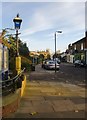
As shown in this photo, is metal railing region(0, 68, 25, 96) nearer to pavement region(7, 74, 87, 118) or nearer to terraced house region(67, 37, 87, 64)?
pavement region(7, 74, 87, 118)

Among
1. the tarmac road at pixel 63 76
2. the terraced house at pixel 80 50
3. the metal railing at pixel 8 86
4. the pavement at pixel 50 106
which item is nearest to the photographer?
the pavement at pixel 50 106

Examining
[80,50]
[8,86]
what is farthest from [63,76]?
[80,50]

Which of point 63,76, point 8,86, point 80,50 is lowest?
point 63,76

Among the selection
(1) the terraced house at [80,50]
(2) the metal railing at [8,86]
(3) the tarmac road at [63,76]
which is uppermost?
(1) the terraced house at [80,50]

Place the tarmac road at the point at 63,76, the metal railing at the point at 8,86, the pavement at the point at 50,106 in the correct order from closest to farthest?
the pavement at the point at 50,106, the metal railing at the point at 8,86, the tarmac road at the point at 63,76

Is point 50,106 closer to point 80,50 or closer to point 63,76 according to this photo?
point 63,76

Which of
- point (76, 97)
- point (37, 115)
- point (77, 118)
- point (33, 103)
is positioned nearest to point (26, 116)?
point (37, 115)

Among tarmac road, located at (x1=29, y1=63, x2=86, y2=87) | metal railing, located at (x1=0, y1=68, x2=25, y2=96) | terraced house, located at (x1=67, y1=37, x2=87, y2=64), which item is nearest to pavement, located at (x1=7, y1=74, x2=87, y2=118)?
metal railing, located at (x1=0, y1=68, x2=25, y2=96)

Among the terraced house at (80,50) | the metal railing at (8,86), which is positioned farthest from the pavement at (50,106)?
the terraced house at (80,50)

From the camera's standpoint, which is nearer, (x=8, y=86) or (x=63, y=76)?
(x=8, y=86)

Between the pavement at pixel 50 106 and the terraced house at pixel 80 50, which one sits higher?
the terraced house at pixel 80 50

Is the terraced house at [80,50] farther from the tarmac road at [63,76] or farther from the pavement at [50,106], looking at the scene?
the pavement at [50,106]

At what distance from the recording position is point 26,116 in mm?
8641

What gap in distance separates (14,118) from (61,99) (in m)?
3.78
